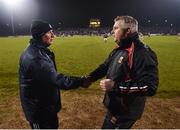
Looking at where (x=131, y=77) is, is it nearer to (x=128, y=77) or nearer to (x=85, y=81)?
(x=128, y=77)

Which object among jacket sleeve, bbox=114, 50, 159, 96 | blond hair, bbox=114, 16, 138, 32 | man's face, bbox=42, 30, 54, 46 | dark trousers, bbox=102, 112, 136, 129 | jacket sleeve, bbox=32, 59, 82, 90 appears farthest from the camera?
man's face, bbox=42, 30, 54, 46

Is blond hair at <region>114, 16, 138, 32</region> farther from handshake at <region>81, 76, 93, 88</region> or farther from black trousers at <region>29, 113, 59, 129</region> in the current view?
black trousers at <region>29, 113, 59, 129</region>

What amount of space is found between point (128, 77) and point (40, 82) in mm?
1385

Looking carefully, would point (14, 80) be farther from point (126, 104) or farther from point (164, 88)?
point (126, 104)

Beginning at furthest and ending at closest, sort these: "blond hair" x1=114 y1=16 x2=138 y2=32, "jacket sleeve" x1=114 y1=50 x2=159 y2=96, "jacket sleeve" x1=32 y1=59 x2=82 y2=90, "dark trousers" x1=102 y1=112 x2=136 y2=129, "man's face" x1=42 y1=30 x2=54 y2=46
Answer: "man's face" x1=42 y1=30 x2=54 y2=46, "jacket sleeve" x1=32 y1=59 x2=82 y2=90, "dark trousers" x1=102 y1=112 x2=136 y2=129, "blond hair" x1=114 y1=16 x2=138 y2=32, "jacket sleeve" x1=114 y1=50 x2=159 y2=96

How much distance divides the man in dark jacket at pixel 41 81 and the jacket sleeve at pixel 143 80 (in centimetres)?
99

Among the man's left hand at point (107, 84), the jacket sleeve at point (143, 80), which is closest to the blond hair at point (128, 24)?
the jacket sleeve at point (143, 80)

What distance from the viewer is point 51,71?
494 centimetres

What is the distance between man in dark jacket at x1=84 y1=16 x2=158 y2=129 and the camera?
4.39m

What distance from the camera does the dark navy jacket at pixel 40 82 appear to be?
4.95 m

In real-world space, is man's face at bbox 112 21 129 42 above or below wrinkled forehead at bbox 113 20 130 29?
below

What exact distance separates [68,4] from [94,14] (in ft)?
42.4

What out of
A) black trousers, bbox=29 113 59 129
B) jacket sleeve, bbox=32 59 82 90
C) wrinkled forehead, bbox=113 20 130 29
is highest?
wrinkled forehead, bbox=113 20 130 29

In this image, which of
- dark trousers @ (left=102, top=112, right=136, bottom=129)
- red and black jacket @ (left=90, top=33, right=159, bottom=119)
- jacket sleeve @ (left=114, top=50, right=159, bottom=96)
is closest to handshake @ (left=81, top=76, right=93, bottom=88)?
red and black jacket @ (left=90, top=33, right=159, bottom=119)
